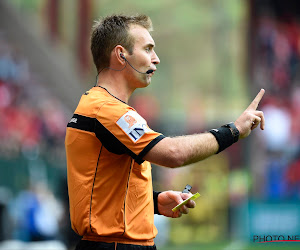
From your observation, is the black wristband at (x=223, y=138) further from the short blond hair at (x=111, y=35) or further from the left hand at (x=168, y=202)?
the short blond hair at (x=111, y=35)

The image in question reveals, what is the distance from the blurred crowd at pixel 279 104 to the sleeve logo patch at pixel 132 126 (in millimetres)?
12471

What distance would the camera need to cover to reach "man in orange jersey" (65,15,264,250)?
→ 3471 millimetres

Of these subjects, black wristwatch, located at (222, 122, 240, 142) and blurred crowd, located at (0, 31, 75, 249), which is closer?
black wristwatch, located at (222, 122, 240, 142)

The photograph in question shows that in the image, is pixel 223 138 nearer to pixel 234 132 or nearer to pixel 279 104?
pixel 234 132

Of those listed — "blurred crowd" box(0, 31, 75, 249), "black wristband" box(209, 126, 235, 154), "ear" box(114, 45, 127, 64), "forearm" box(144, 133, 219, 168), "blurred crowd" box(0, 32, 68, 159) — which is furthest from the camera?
"blurred crowd" box(0, 32, 68, 159)

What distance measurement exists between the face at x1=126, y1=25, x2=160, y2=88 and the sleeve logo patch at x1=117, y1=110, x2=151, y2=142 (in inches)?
16.1

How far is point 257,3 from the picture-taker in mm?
19297

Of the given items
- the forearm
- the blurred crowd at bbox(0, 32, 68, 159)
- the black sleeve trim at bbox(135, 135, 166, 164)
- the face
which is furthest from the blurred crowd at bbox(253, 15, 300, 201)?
the black sleeve trim at bbox(135, 135, 166, 164)

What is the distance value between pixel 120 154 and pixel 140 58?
65 centimetres

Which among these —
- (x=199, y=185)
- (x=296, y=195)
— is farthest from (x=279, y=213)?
(x=199, y=185)

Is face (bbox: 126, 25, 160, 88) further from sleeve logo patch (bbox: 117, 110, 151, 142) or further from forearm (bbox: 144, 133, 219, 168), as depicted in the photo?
forearm (bbox: 144, 133, 219, 168)

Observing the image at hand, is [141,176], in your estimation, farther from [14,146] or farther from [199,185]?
[199,185]

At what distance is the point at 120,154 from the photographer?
361 centimetres

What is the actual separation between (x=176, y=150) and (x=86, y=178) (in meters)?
0.59
